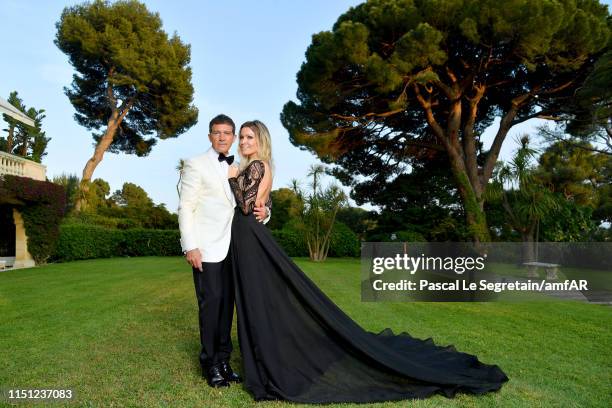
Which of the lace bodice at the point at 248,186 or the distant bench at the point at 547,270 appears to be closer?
the lace bodice at the point at 248,186

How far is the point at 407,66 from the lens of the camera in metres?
14.2

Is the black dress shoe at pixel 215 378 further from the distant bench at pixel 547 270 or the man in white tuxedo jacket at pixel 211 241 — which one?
the distant bench at pixel 547 270

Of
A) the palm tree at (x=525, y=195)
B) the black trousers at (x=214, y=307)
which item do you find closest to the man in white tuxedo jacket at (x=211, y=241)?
the black trousers at (x=214, y=307)

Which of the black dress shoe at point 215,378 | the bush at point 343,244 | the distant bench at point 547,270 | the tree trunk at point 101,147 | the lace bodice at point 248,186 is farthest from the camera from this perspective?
the tree trunk at point 101,147

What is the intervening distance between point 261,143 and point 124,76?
24177 mm

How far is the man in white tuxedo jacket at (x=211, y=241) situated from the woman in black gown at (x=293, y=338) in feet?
0.31

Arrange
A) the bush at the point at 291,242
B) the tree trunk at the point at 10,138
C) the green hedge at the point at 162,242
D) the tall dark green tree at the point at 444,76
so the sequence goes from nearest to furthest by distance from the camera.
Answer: the tall dark green tree at the point at 444,76
the green hedge at the point at 162,242
the bush at the point at 291,242
the tree trunk at the point at 10,138

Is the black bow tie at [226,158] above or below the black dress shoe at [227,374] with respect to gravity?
above

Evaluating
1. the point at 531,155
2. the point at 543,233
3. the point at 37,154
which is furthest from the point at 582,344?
the point at 37,154

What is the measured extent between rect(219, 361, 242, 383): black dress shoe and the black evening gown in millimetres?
271

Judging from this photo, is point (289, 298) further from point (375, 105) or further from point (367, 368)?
point (375, 105)

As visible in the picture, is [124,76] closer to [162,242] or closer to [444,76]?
[162,242]

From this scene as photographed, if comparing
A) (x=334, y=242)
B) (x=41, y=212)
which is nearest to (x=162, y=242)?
(x=41, y=212)

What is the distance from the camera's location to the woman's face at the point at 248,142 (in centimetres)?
330
